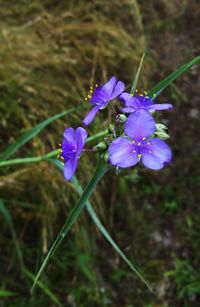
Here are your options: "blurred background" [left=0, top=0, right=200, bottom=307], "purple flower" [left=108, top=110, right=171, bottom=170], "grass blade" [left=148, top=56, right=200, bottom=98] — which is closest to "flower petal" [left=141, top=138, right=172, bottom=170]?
"purple flower" [left=108, top=110, right=171, bottom=170]

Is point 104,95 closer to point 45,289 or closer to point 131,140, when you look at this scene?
point 131,140

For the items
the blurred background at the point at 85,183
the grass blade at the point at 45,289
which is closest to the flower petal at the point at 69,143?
the blurred background at the point at 85,183

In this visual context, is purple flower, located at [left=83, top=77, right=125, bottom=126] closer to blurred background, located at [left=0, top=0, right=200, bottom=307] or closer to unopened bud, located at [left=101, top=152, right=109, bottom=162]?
unopened bud, located at [left=101, top=152, right=109, bottom=162]

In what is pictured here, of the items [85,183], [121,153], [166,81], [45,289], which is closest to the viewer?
[121,153]

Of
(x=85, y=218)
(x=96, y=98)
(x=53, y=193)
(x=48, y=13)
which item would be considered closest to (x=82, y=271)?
(x=85, y=218)

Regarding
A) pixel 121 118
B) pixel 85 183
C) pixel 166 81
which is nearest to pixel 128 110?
pixel 121 118

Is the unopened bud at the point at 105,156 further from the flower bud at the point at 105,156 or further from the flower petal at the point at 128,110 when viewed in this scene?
the flower petal at the point at 128,110
